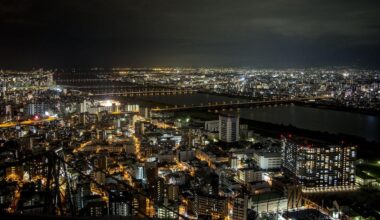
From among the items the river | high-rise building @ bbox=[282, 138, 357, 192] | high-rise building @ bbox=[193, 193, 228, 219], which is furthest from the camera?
the river

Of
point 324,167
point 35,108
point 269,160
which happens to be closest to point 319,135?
point 269,160

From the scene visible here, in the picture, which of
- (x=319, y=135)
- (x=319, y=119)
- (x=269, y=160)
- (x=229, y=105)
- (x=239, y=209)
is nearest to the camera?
(x=239, y=209)

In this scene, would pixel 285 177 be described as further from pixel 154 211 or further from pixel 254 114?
pixel 254 114

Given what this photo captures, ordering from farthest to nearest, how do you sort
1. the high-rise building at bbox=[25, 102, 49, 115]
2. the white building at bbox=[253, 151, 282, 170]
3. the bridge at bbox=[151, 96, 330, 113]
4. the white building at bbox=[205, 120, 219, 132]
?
the bridge at bbox=[151, 96, 330, 113], the high-rise building at bbox=[25, 102, 49, 115], the white building at bbox=[205, 120, 219, 132], the white building at bbox=[253, 151, 282, 170]

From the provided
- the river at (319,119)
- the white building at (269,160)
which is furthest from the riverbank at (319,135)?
the white building at (269,160)

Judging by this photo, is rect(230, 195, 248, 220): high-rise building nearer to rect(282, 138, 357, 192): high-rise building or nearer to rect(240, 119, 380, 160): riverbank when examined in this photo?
rect(282, 138, 357, 192): high-rise building

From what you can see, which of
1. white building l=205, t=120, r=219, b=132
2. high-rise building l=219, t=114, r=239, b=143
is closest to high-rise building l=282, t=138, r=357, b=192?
high-rise building l=219, t=114, r=239, b=143

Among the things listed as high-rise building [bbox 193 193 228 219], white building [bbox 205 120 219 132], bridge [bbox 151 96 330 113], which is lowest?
high-rise building [bbox 193 193 228 219]

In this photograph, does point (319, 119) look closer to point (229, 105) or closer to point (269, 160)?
point (229, 105)
